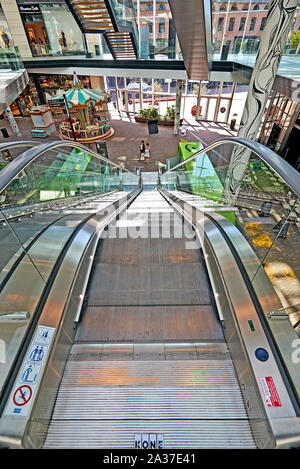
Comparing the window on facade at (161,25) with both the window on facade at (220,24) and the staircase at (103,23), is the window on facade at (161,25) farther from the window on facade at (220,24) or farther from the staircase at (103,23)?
the window on facade at (220,24)

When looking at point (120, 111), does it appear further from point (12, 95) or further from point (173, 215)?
point (173, 215)

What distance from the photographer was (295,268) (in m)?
2.39

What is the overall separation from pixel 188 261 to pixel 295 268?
118cm

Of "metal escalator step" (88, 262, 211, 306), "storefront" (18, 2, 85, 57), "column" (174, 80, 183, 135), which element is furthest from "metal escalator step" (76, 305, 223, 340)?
"storefront" (18, 2, 85, 57)

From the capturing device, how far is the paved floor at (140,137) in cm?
1383

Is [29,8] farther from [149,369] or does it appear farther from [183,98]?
[149,369]

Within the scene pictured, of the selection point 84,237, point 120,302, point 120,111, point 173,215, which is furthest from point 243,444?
point 120,111

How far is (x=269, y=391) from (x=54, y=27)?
23342 millimetres

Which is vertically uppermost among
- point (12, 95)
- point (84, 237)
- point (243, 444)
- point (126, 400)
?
point (12, 95)

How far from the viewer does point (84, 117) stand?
15758 mm

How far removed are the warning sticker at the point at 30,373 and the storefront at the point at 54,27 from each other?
1939cm

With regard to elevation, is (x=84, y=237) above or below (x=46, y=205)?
below
